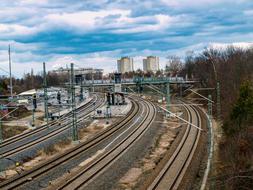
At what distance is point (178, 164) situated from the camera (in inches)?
1040

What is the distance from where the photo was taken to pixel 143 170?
25.3 meters

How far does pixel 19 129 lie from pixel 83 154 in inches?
778

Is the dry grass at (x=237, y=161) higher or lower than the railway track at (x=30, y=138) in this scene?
higher

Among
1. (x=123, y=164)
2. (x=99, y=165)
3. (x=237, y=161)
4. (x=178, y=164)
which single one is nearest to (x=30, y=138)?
(x=99, y=165)

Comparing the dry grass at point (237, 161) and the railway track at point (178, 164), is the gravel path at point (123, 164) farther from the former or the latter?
the dry grass at point (237, 161)

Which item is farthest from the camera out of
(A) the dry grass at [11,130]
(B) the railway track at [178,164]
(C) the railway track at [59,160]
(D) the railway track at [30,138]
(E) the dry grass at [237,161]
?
(A) the dry grass at [11,130]

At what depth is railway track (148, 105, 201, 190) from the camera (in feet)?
71.0

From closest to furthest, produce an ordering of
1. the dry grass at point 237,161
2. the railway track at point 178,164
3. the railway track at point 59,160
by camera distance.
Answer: the dry grass at point 237,161
the railway track at point 178,164
the railway track at point 59,160

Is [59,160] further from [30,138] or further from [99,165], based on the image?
[30,138]

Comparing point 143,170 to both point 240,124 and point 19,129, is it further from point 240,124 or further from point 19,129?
point 19,129

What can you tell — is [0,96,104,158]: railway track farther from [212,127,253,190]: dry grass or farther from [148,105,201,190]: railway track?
[212,127,253,190]: dry grass

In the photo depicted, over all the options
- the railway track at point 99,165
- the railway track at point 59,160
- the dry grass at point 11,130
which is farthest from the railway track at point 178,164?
the dry grass at point 11,130

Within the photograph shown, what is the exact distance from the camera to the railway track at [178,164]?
71.0 feet

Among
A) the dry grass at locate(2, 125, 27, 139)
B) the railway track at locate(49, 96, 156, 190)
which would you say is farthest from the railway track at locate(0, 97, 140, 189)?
the dry grass at locate(2, 125, 27, 139)
